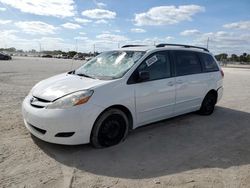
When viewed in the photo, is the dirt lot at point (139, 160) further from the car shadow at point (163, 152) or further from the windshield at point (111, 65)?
the windshield at point (111, 65)

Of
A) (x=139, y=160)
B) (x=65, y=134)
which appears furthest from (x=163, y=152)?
(x=65, y=134)

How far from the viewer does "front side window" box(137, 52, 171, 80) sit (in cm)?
491

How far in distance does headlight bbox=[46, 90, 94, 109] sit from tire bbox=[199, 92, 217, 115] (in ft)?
12.1

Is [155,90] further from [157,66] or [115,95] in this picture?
[115,95]

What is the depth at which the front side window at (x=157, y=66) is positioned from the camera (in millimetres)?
4906

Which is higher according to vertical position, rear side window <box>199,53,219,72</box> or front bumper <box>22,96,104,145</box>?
rear side window <box>199,53,219,72</box>

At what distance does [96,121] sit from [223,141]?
2489mm

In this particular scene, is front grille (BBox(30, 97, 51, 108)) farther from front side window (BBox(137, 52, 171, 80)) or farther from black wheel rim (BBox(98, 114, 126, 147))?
front side window (BBox(137, 52, 171, 80))

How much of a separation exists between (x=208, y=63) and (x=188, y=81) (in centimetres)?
130

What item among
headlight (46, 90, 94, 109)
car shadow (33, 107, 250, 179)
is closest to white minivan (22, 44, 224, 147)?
headlight (46, 90, 94, 109)

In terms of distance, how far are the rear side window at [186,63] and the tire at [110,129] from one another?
1.83 metres

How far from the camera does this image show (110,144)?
4367 mm

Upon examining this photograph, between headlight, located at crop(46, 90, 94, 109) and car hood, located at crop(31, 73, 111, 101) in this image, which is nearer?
→ headlight, located at crop(46, 90, 94, 109)

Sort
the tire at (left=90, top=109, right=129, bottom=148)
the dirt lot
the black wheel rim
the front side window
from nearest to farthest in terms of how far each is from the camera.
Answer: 1. the dirt lot
2. the tire at (left=90, top=109, right=129, bottom=148)
3. the black wheel rim
4. the front side window
